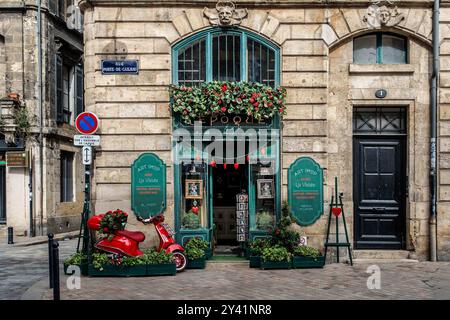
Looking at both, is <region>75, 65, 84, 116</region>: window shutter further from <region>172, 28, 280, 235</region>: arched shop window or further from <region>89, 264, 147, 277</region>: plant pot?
<region>89, 264, 147, 277</region>: plant pot

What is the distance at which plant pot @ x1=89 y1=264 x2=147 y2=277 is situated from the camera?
9422mm

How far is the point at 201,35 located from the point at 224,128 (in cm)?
193

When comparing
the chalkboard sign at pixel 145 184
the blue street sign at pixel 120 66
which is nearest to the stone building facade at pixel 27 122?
the blue street sign at pixel 120 66

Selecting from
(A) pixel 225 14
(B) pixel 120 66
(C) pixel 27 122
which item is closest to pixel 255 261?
(B) pixel 120 66

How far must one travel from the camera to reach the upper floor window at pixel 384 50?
11.1m

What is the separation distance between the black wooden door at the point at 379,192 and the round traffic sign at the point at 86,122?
5.28 meters

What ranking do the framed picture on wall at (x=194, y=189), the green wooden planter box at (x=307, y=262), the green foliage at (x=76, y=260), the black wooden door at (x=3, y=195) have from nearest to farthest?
the green foliage at (x=76, y=260)
the green wooden planter box at (x=307, y=262)
the framed picture on wall at (x=194, y=189)
the black wooden door at (x=3, y=195)

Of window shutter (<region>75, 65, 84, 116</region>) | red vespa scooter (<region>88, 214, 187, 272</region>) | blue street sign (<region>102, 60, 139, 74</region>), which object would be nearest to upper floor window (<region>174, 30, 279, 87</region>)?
blue street sign (<region>102, 60, 139, 74</region>)

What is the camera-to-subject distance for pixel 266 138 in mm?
10891

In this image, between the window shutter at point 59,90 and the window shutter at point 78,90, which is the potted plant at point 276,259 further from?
the window shutter at point 78,90

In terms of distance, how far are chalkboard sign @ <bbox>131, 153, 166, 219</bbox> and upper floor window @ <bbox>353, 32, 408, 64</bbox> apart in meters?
4.68
